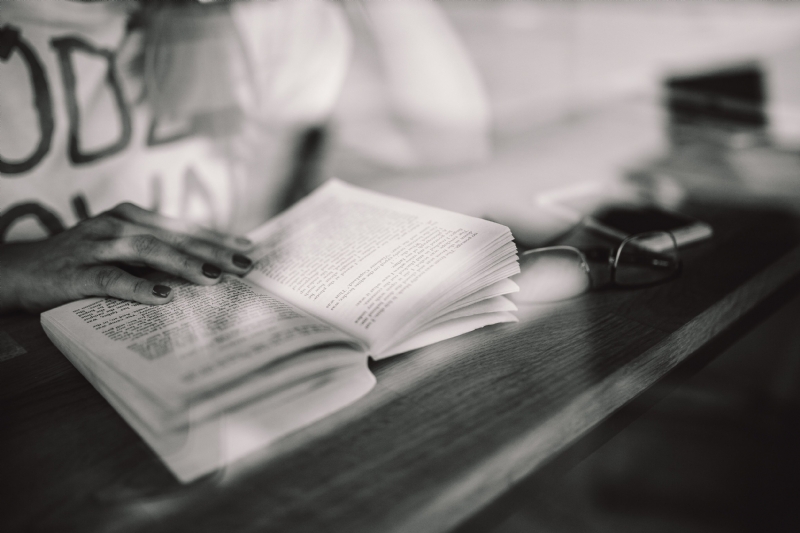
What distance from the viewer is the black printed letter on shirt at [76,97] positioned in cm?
87

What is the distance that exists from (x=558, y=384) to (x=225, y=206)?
91 centimetres

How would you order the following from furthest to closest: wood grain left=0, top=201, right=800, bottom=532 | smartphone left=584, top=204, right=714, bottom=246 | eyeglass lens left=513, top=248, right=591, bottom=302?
smartphone left=584, top=204, right=714, bottom=246
eyeglass lens left=513, top=248, right=591, bottom=302
wood grain left=0, top=201, right=800, bottom=532

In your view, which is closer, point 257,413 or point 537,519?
point 257,413

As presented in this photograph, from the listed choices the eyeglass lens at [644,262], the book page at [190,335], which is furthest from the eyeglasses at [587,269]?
the book page at [190,335]

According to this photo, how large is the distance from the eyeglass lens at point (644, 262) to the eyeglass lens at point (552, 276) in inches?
2.1

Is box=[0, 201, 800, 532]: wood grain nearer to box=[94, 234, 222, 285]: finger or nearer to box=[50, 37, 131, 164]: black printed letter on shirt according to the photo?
box=[94, 234, 222, 285]: finger

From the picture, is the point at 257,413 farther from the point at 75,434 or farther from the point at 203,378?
the point at 75,434

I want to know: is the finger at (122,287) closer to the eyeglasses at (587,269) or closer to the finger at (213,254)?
the finger at (213,254)

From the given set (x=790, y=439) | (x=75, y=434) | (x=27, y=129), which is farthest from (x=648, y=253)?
(x=27, y=129)

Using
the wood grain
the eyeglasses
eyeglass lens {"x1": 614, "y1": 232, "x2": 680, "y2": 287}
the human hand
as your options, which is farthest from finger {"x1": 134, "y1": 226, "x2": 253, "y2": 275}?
eyeglass lens {"x1": 614, "y1": 232, "x2": 680, "y2": 287}

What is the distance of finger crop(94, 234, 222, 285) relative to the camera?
543mm

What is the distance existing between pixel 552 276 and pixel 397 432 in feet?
0.95

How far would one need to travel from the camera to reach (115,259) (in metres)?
0.56

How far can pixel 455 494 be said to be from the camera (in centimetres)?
33
